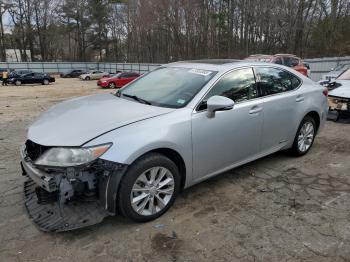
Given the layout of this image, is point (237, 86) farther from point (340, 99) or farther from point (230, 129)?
point (340, 99)

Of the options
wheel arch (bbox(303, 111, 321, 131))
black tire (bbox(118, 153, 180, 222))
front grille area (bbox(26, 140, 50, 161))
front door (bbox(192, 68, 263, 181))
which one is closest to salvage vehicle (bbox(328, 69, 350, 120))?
wheel arch (bbox(303, 111, 321, 131))

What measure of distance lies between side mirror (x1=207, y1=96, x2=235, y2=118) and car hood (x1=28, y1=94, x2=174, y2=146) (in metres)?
0.43

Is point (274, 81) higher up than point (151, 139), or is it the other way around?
point (274, 81)

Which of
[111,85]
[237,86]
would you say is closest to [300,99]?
[237,86]

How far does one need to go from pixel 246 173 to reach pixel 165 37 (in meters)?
46.3

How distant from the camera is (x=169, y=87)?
405cm

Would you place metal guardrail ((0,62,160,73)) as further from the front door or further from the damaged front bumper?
the damaged front bumper

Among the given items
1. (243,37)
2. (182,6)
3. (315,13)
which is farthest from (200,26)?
(315,13)

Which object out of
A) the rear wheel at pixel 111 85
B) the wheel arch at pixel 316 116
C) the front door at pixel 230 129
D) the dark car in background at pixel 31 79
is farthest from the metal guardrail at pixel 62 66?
the front door at pixel 230 129

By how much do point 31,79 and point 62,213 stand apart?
3167 centimetres

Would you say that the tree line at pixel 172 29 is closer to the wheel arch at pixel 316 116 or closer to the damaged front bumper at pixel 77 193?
the wheel arch at pixel 316 116

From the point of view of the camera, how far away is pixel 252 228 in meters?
3.29

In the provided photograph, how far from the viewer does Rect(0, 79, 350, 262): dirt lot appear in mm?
2910

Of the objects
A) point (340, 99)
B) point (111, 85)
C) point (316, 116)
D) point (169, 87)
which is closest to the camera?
point (169, 87)
